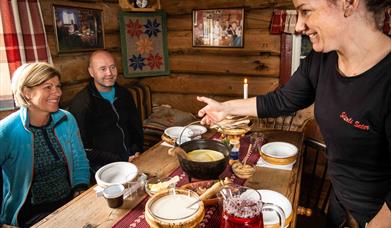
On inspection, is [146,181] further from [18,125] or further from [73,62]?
[73,62]

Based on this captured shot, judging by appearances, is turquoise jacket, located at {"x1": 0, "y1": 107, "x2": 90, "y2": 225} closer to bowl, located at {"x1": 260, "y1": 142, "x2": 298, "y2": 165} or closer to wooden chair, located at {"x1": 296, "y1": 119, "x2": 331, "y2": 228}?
bowl, located at {"x1": 260, "y1": 142, "x2": 298, "y2": 165}

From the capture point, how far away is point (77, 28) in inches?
135

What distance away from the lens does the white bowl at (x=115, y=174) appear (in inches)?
63.0

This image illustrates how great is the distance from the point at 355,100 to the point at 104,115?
7.60 feet

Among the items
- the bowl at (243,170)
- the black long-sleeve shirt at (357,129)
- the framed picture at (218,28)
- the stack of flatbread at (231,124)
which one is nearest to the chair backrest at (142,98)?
the framed picture at (218,28)

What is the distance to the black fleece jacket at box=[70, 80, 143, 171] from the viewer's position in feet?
9.16

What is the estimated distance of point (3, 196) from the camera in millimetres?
1968

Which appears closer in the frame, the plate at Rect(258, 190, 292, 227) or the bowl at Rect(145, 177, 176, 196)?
the plate at Rect(258, 190, 292, 227)

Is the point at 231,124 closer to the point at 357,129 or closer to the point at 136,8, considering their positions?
the point at 357,129

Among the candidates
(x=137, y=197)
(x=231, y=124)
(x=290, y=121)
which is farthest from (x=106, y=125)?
(x=290, y=121)

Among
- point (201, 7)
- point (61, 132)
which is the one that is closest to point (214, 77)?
point (201, 7)

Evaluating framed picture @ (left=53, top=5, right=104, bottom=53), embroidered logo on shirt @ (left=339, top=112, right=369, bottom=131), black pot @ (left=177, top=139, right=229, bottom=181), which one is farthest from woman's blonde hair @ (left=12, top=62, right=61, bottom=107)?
embroidered logo on shirt @ (left=339, top=112, right=369, bottom=131)

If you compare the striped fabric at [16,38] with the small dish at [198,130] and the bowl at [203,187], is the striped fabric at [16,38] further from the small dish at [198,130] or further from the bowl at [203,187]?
the bowl at [203,187]

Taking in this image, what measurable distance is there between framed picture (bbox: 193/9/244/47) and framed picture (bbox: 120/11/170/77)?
53cm
